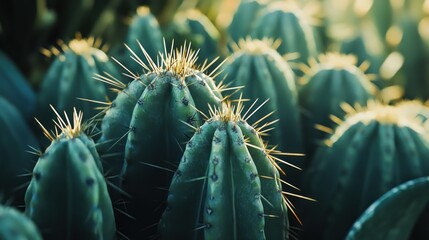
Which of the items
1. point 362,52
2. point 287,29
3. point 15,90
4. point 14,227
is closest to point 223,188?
point 14,227

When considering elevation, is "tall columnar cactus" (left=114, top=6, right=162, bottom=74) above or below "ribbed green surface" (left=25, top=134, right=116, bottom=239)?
above

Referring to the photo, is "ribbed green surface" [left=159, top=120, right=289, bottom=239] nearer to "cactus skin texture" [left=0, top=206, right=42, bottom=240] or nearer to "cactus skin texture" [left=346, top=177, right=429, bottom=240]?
"cactus skin texture" [left=346, top=177, right=429, bottom=240]

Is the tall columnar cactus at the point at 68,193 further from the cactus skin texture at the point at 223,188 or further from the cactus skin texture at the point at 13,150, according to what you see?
the cactus skin texture at the point at 13,150

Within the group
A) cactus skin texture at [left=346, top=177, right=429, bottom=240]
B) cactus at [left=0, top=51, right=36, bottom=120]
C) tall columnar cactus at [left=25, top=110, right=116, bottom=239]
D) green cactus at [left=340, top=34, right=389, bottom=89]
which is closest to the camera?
tall columnar cactus at [left=25, top=110, right=116, bottom=239]

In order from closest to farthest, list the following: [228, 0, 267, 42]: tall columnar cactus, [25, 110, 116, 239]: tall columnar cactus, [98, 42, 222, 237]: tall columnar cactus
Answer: [25, 110, 116, 239]: tall columnar cactus, [98, 42, 222, 237]: tall columnar cactus, [228, 0, 267, 42]: tall columnar cactus

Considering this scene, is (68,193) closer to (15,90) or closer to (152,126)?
(152,126)

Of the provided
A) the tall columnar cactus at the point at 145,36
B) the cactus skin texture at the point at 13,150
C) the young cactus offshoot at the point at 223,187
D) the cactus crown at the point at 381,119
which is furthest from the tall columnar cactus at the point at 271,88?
the cactus skin texture at the point at 13,150

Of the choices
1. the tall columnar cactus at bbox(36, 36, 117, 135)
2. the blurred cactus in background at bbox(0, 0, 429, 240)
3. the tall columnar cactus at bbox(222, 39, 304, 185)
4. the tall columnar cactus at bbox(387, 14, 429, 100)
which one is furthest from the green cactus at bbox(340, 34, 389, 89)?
the tall columnar cactus at bbox(36, 36, 117, 135)
